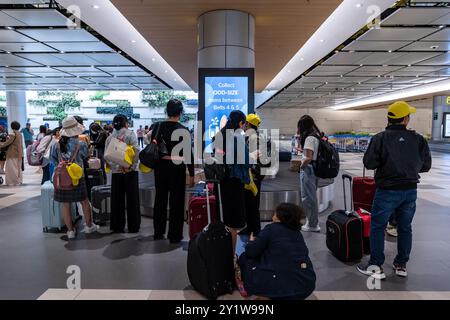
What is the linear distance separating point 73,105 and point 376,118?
1471 inches

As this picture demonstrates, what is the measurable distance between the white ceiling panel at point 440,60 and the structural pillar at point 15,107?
24257 mm

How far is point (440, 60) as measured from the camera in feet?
42.3

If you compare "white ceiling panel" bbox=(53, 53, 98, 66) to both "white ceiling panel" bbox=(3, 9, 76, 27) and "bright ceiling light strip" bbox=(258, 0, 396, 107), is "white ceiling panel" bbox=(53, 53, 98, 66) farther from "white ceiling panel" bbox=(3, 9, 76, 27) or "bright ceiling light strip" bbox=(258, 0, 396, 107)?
"bright ceiling light strip" bbox=(258, 0, 396, 107)

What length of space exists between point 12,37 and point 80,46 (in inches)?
67.9

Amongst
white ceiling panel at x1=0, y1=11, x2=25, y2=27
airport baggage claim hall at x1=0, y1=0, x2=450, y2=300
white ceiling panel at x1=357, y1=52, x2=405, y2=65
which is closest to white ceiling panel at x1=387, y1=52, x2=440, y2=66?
airport baggage claim hall at x1=0, y1=0, x2=450, y2=300

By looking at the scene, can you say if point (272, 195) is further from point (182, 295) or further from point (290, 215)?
point (290, 215)

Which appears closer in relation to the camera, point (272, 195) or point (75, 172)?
point (75, 172)

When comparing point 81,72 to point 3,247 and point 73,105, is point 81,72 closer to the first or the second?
point 3,247

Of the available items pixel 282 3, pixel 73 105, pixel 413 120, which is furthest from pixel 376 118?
pixel 282 3

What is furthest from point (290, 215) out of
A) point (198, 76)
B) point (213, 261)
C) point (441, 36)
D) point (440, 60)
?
point (440, 60)

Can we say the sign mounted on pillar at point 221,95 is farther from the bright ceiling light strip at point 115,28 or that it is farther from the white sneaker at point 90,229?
the bright ceiling light strip at point 115,28

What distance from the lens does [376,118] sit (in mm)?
45344

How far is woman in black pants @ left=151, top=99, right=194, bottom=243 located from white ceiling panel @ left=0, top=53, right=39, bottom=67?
33.6 ft

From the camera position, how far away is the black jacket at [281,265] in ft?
8.48
